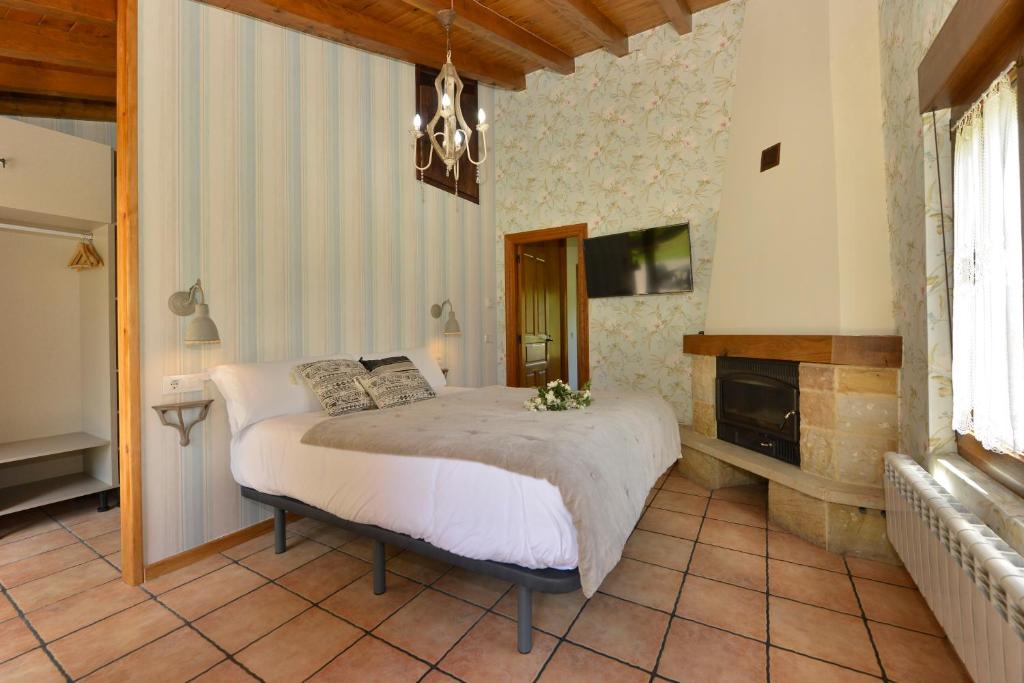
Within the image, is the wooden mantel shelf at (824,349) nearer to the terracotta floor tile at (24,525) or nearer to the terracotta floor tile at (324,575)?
the terracotta floor tile at (324,575)

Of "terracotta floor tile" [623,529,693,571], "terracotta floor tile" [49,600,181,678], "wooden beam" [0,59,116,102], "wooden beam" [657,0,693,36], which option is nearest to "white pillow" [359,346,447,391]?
"terracotta floor tile" [623,529,693,571]

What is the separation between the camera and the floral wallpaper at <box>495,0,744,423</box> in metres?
3.72

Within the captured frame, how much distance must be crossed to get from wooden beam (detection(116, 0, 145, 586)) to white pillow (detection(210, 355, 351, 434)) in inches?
14.6

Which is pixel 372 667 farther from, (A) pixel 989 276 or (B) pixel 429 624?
(A) pixel 989 276

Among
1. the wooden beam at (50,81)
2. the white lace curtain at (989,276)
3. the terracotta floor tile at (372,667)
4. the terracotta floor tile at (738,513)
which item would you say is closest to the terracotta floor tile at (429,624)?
the terracotta floor tile at (372,667)

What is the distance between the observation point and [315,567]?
7.62 feet

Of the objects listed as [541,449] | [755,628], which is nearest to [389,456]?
[541,449]

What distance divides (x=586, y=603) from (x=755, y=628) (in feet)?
2.18

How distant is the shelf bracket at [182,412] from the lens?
7.49ft

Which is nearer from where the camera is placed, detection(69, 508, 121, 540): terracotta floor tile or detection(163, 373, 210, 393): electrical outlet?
detection(163, 373, 210, 393): electrical outlet

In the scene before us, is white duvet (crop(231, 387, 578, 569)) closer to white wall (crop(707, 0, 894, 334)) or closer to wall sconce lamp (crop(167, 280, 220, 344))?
wall sconce lamp (crop(167, 280, 220, 344))

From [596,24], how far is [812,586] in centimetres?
405

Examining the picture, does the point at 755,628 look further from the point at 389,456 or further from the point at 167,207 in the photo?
the point at 167,207

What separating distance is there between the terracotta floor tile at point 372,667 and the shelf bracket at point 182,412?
1.46 metres
